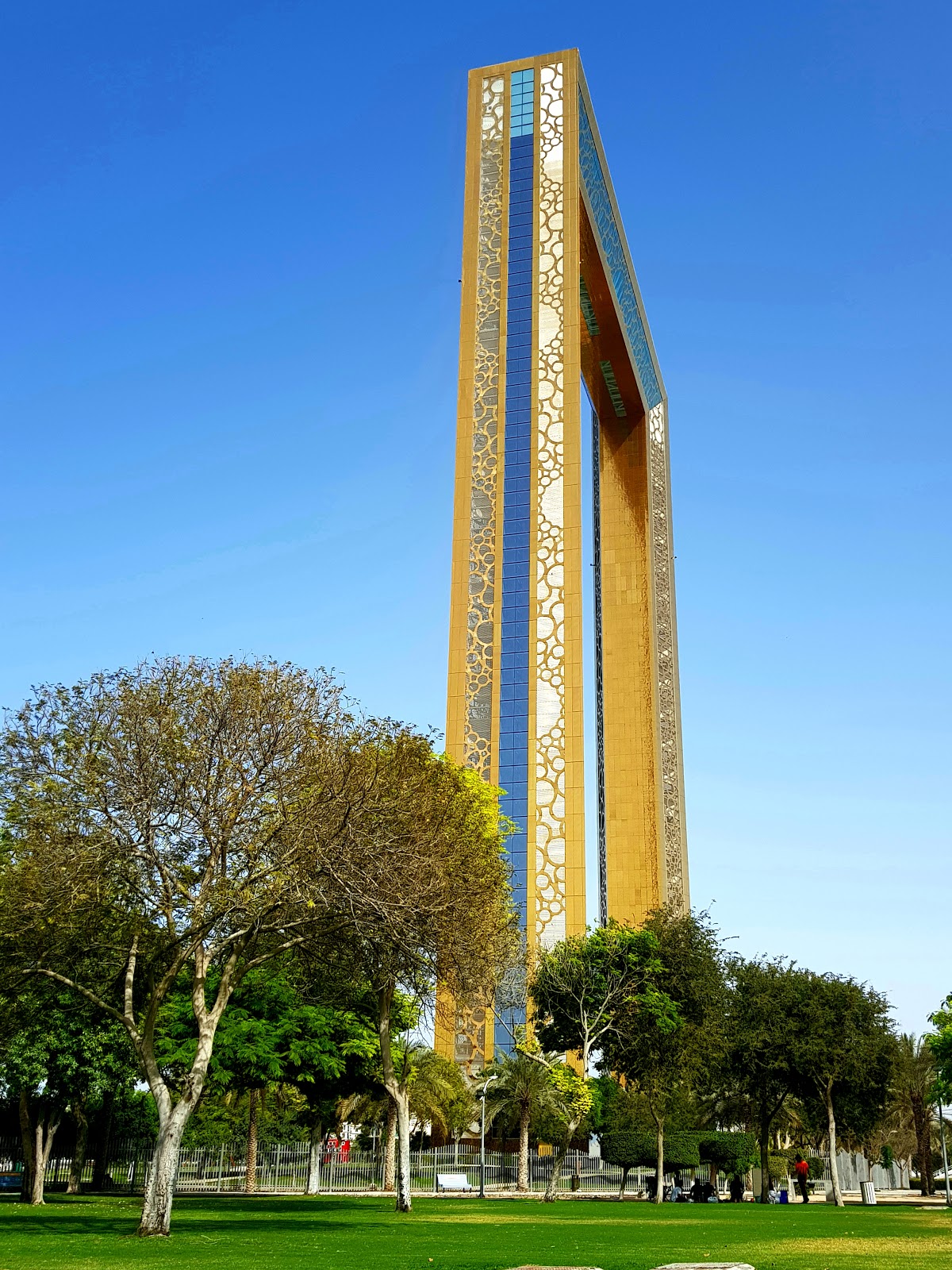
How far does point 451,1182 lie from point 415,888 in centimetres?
2958

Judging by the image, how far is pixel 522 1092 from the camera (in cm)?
4394

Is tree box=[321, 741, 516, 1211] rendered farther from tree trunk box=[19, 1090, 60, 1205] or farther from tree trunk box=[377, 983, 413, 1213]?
tree trunk box=[19, 1090, 60, 1205]

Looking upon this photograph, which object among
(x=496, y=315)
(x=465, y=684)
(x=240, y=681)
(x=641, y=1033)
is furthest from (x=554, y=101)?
(x=240, y=681)

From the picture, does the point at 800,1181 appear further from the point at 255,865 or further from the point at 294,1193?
the point at 255,865

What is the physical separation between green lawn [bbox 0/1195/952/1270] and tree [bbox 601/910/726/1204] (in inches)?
356

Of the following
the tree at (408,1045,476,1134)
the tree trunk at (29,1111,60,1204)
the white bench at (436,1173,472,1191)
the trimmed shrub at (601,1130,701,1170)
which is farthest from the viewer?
the trimmed shrub at (601,1130,701,1170)

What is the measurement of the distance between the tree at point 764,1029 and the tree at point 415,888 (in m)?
17.2

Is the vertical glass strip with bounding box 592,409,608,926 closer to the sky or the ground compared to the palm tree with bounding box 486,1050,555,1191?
closer to the sky

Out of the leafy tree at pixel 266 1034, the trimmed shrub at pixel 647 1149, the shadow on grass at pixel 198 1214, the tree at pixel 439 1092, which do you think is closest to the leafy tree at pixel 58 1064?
the leafy tree at pixel 266 1034

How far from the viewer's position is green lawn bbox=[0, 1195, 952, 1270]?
14.7m

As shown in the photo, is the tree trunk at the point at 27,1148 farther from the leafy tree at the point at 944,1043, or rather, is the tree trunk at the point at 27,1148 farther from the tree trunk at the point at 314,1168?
the leafy tree at the point at 944,1043

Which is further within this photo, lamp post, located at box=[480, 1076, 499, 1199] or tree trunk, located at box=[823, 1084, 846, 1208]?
lamp post, located at box=[480, 1076, 499, 1199]

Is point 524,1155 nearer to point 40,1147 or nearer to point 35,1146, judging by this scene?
point 40,1147

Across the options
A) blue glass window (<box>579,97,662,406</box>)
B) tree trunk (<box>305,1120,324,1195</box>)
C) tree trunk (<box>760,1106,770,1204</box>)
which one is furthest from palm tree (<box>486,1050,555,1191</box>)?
blue glass window (<box>579,97,662,406</box>)
